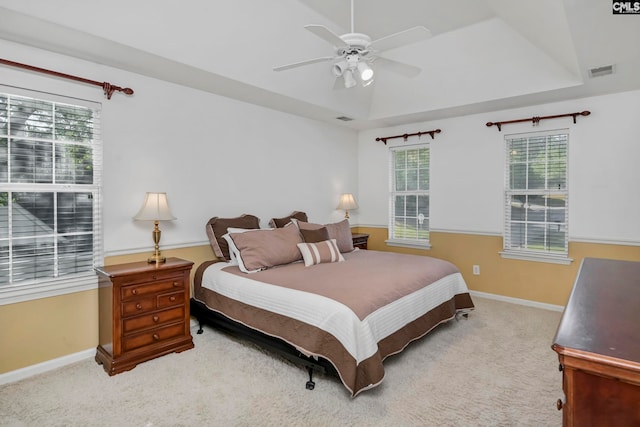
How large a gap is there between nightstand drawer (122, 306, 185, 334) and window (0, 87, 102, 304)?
0.57m

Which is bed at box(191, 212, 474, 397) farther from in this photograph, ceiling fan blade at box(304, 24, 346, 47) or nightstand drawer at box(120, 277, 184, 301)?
ceiling fan blade at box(304, 24, 346, 47)

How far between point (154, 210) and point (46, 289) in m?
0.97

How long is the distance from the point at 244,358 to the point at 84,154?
216 cm

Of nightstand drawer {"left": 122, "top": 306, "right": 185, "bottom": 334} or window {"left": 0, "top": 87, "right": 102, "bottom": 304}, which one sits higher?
window {"left": 0, "top": 87, "right": 102, "bottom": 304}

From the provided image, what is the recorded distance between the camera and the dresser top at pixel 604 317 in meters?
0.82

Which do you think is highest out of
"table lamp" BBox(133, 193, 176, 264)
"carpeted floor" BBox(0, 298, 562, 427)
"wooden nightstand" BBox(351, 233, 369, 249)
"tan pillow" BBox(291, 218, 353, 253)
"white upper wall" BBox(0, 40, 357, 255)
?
"white upper wall" BBox(0, 40, 357, 255)

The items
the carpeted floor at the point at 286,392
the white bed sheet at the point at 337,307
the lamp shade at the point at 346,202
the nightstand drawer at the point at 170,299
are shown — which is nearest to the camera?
the carpeted floor at the point at 286,392

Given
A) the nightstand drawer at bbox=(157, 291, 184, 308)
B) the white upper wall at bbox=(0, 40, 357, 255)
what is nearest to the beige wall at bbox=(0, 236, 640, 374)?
the white upper wall at bbox=(0, 40, 357, 255)

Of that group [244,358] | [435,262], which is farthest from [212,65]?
[435,262]

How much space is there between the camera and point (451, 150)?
487 cm

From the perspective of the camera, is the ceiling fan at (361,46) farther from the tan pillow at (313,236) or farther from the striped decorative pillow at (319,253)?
the tan pillow at (313,236)

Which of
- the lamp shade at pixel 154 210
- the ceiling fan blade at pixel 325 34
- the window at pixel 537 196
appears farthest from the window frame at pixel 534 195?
the lamp shade at pixel 154 210

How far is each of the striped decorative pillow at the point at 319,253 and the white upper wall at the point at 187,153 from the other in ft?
3.27

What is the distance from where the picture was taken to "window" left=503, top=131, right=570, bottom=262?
161 inches
